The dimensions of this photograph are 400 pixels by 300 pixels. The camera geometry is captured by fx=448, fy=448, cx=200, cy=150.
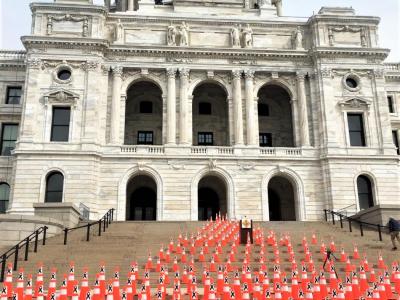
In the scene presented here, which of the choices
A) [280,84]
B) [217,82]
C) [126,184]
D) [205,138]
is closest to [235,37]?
[217,82]

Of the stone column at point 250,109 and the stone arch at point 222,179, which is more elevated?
the stone column at point 250,109

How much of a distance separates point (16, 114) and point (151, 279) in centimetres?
2759

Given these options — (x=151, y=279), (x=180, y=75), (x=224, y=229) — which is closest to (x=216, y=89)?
(x=180, y=75)

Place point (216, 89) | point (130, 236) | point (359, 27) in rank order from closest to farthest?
1. point (130, 236)
2. point (359, 27)
3. point (216, 89)

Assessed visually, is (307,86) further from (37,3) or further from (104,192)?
(37,3)

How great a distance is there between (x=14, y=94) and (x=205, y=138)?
1674 cm

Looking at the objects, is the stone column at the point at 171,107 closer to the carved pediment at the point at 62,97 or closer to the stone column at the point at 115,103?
the stone column at the point at 115,103

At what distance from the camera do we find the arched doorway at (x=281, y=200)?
36094 mm

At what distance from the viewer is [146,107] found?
38.5 metres

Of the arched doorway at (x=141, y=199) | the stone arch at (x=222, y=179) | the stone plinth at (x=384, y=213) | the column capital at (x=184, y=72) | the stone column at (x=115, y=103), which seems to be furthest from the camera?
the arched doorway at (x=141, y=199)

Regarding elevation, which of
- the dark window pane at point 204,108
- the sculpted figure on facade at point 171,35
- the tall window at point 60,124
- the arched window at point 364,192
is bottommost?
the arched window at point 364,192

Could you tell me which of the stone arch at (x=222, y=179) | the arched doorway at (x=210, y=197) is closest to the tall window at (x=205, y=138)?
the arched doorway at (x=210, y=197)

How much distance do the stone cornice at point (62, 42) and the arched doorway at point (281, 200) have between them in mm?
17346

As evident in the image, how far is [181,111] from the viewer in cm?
3403
